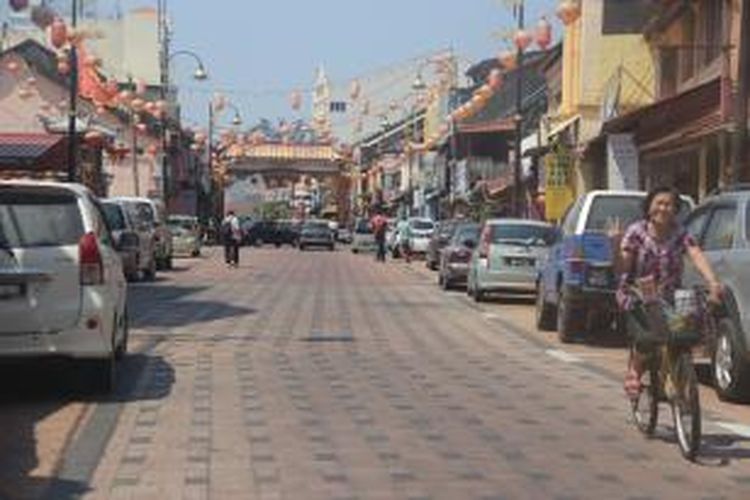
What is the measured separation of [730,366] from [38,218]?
5.91 meters

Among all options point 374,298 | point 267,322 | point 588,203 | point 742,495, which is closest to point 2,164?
point 374,298

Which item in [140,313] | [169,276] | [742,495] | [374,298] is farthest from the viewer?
[169,276]

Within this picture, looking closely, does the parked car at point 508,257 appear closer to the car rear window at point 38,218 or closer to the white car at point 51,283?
the car rear window at point 38,218

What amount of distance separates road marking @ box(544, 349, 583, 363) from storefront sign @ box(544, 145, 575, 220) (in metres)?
24.6

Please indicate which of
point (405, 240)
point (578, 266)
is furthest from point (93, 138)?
point (578, 266)

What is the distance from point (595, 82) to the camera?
46781 millimetres

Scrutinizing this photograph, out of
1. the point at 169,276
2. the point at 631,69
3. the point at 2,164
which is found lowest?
the point at 169,276

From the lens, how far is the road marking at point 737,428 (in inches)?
457

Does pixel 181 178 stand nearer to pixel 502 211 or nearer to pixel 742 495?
pixel 502 211

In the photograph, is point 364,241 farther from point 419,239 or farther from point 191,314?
point 191,314

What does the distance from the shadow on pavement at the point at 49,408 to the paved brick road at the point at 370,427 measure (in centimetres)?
8

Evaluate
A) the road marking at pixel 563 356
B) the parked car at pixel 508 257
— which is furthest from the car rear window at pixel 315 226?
the road marking at pixel 563 356

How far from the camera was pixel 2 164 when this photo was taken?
33125 mm

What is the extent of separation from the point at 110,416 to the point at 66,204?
205 cm
